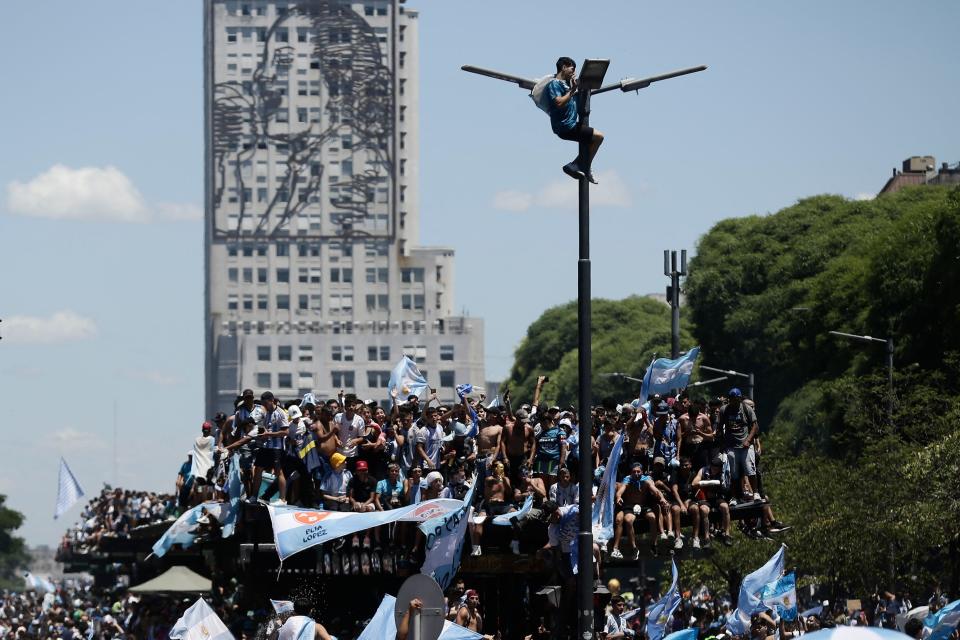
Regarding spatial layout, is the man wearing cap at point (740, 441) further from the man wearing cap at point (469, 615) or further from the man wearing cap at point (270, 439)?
the man wearing cap at point (270, 439)

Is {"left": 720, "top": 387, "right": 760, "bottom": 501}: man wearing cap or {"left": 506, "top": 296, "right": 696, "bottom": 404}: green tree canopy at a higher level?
{"left": 506, "top": 296, "right": 696, "bottom": 404}: green tree canopy

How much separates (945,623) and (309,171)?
524ft

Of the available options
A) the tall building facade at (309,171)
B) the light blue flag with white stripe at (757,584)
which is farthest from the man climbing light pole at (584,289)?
the tall building facade at (309,171)

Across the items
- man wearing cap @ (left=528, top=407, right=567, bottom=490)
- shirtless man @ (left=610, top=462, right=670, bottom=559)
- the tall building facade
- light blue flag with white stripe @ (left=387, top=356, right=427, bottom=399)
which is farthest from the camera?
the tall building facade

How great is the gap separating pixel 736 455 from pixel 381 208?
15335 centimetres

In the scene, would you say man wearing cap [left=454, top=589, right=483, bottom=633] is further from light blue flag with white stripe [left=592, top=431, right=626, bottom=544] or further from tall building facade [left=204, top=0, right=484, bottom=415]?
tall building facade [left=204, top=0, right=484, bottom=415]

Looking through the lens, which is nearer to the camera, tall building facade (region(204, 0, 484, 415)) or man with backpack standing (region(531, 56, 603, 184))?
man with backpack standing (region(531, 56, 603, 184))

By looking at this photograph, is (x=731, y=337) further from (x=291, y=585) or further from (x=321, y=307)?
(x=321, y=307)

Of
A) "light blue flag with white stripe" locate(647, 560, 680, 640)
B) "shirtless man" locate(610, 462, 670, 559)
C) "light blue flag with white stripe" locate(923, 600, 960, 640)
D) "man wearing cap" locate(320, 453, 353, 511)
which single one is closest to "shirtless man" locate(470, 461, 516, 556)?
"shirtless man" locate(610, 462, 670, 559)

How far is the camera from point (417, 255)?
178 metres

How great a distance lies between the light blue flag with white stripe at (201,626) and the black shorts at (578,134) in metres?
6.99

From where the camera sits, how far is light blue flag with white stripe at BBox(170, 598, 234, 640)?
22078mm

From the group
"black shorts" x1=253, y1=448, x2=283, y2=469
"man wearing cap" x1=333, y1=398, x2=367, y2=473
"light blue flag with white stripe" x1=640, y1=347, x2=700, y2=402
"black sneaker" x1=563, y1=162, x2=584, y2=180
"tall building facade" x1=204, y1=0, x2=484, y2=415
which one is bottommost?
"black shorts" x1=253, y1=448, x2=283, y2=469

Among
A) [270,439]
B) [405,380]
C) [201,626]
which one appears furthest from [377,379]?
[201,626]
